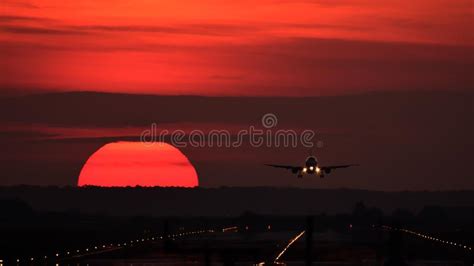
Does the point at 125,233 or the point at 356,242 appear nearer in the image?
the point at 356,242

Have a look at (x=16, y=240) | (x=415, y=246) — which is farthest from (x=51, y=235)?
(x=415, y=246)

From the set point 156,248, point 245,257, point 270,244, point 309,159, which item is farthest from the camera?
point 309,159

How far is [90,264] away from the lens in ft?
303

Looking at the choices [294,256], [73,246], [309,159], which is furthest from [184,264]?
[309,159]

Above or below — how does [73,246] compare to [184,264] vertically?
above

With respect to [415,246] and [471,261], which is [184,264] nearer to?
[471,261]

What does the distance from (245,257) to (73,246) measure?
24.1m

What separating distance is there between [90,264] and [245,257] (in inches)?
616

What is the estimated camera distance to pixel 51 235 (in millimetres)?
148125

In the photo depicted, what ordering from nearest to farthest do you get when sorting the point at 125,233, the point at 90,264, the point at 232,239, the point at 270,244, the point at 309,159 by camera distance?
1. the point at 90,264
2. the point at 270,244
3. the point at 232,239
4. the point at 125,233
5. the point at 309,159

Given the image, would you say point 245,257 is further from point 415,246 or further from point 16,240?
point 16,240

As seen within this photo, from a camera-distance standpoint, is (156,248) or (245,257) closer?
(245,257)

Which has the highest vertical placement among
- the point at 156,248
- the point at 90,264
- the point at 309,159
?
the point at 309,159

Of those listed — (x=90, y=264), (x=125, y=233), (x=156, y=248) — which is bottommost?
(x=90, y=264)
